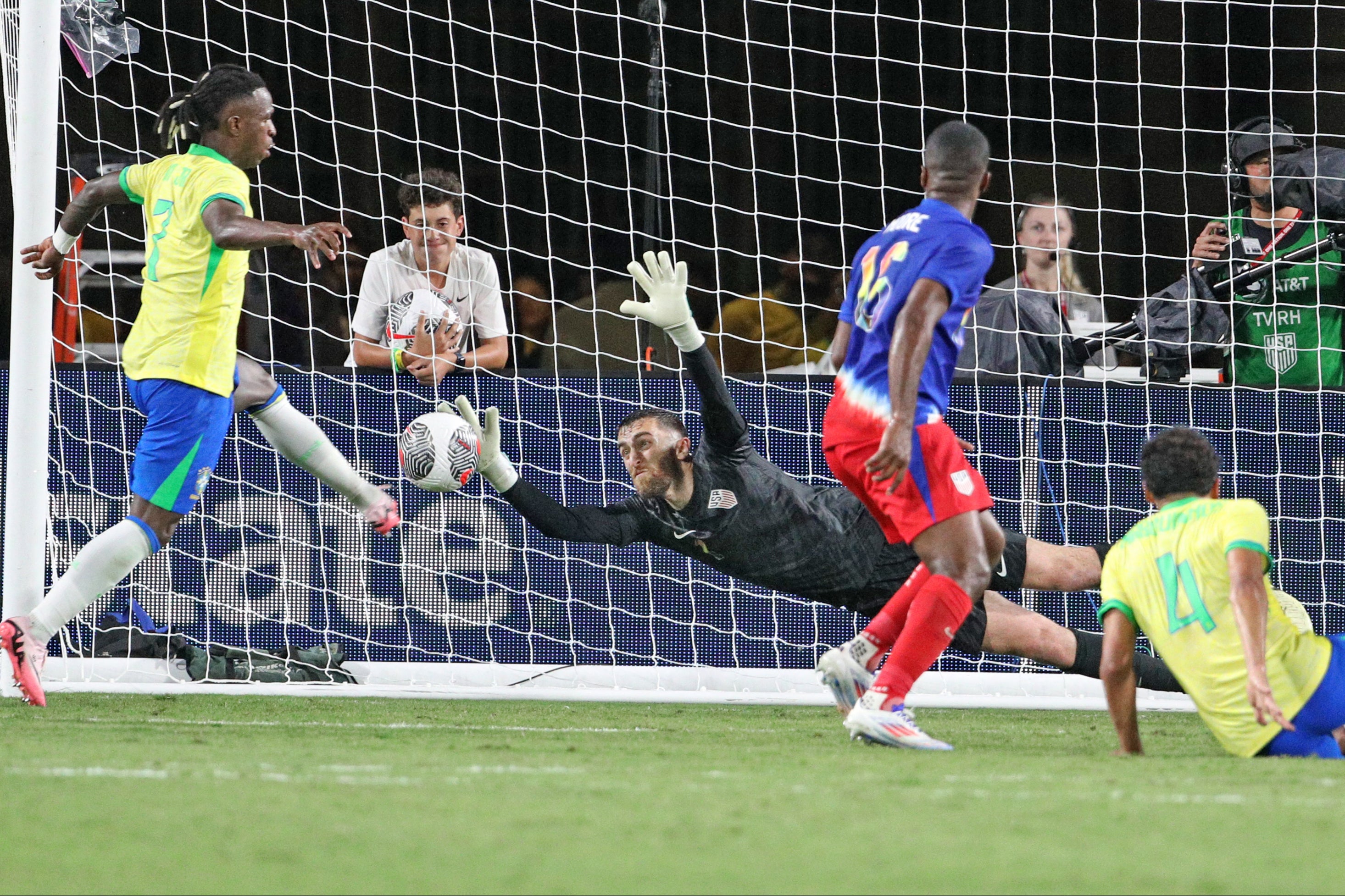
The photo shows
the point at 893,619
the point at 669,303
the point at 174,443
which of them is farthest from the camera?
the point at 669,303

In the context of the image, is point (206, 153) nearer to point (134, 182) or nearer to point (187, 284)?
point (134, 182)

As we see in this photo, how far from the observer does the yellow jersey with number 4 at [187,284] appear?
18.0 ft

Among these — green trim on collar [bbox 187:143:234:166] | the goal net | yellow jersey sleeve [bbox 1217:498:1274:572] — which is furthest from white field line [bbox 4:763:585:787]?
the goal net

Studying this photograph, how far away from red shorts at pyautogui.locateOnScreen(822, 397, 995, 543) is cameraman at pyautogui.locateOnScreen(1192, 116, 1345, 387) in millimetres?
3114

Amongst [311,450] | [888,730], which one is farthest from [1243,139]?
[311,450]

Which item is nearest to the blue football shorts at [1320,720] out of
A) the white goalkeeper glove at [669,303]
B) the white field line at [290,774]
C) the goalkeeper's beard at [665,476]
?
the white field line at [290,774]

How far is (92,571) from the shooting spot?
552 cm

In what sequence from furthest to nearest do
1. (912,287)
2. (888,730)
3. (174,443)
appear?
(174,443) < (912,287) < (888,730)

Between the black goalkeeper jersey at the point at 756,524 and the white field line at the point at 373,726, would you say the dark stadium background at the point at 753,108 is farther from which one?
the white field line at the point at 373,726

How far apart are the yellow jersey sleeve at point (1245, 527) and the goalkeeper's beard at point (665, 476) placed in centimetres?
241

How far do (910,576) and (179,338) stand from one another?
258 centimetres

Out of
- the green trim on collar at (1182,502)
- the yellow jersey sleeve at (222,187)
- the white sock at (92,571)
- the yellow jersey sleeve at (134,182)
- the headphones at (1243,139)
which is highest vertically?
the headphones at (1243,139)

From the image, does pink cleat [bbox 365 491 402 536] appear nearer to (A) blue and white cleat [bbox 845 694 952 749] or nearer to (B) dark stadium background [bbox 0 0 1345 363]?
(A) blue and white cleat [bbox 845 694 952 749]

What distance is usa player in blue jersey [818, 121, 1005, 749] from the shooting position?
4.51 m
